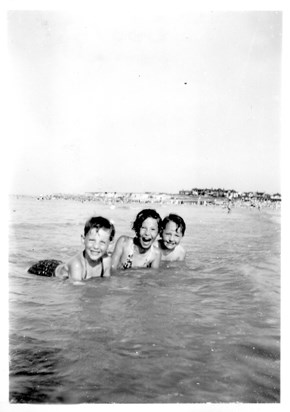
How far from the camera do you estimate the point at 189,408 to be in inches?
91.4

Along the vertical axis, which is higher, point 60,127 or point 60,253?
point 60,127

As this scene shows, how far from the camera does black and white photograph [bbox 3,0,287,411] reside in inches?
103

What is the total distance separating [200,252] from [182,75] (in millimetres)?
1319

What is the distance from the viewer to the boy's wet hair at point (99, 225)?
3027 millimetres

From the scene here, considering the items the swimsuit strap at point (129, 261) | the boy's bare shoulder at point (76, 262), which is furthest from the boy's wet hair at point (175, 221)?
the boy's bare shoulder at point (76, 262)

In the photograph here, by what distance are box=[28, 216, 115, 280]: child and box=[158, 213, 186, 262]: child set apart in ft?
1.52

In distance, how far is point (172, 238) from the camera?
3428 mm

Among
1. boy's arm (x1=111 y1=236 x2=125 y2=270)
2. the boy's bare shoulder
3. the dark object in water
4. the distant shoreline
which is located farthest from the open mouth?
the dark object in water

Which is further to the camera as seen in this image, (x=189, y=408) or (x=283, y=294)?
(x=283, y=294)

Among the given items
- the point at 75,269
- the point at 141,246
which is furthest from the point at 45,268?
the point at 141,246

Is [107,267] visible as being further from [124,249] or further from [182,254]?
[182,254]

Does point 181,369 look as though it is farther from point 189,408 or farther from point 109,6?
point 109,6

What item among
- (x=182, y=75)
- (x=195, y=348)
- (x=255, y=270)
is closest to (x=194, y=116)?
(x=182, y=75)

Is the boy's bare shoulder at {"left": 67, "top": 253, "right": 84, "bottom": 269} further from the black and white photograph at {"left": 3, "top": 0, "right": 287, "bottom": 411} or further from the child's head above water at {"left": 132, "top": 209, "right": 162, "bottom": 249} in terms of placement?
the child's head above water at {"left": 132, "top": 209, "right": 162, "bottom": 249}
